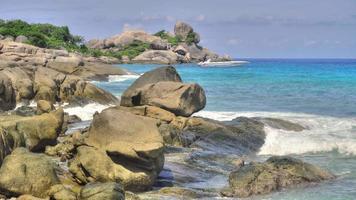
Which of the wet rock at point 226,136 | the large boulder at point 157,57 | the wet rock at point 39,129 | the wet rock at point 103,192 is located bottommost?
the large boulder at point 157,57

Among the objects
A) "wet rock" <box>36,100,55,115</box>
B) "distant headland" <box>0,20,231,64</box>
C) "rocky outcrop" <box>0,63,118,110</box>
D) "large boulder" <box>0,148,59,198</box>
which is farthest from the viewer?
"distant headland" <box>0,20,231,64</box>

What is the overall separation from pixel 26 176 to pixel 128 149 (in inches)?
101

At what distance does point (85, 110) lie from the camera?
33.0 metres

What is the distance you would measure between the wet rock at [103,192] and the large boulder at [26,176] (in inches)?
40.1

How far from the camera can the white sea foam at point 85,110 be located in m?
30.7

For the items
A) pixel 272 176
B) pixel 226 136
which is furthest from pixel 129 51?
pixel 272 176

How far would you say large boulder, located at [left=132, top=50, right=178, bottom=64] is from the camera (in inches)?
5157

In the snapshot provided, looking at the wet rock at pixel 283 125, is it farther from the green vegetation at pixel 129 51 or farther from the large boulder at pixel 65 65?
the green vegetation at pixel 129 51

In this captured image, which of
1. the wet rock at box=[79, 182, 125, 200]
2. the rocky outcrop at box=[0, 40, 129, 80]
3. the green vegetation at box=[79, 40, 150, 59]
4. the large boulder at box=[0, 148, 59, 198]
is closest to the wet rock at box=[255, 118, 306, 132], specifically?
the large boulder at box=[0, 148, 59, 198]

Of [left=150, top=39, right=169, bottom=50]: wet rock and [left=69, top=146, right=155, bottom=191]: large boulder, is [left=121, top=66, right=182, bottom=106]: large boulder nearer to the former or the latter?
[left=69, top=146, right=155, bottom=191]: large boulder

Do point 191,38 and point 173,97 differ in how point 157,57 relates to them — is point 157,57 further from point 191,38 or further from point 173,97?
point 173,97

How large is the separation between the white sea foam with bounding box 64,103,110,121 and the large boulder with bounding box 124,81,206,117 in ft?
18.3

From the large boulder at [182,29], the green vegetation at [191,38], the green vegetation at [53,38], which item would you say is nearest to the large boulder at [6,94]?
the green vegetation at [53,38]

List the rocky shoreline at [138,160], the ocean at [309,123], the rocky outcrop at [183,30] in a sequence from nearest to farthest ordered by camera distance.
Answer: the rocky shoreline at [138,160]
the ocean at [309,123]
the rocky outcrop at [183,30]
